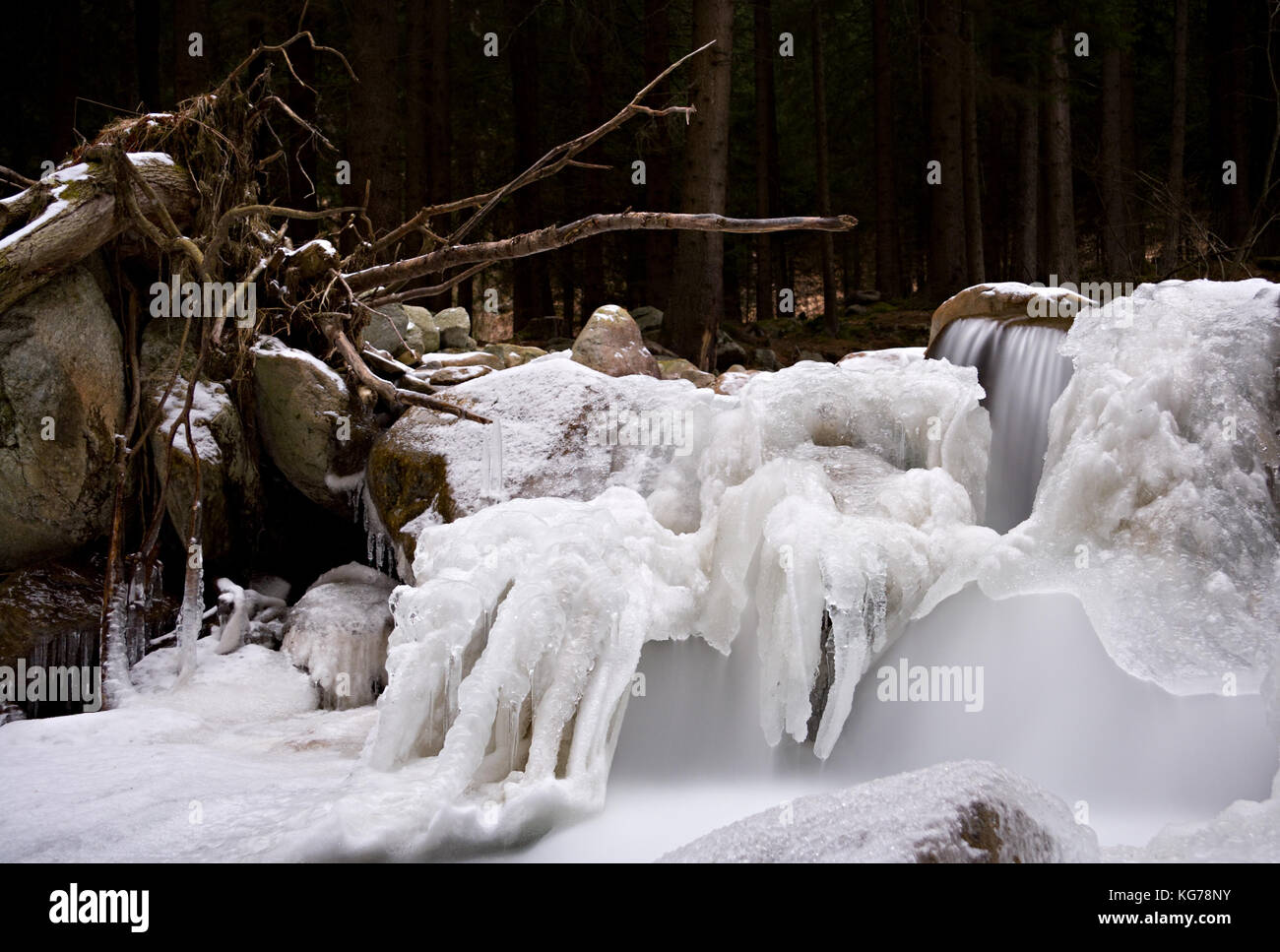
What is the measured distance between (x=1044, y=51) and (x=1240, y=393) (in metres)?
10.2

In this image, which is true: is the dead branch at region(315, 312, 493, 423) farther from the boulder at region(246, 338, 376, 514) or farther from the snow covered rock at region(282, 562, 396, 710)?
the snow covered rock at region(282, 562, 396, 710)

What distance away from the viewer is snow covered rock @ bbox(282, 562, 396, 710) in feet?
18.1

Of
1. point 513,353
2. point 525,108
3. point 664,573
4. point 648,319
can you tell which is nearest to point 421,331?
point 513,353

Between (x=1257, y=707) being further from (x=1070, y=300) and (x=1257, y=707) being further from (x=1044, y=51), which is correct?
(x=1044, y=51)

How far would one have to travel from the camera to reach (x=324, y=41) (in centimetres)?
1379

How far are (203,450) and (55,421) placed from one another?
77 centimetres

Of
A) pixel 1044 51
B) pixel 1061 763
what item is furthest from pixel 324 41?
pixel 1061 763

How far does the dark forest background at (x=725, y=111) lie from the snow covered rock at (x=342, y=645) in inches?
171

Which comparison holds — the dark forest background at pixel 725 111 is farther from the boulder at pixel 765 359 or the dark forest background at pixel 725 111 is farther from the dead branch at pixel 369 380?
the dead branch at pixel 369 380

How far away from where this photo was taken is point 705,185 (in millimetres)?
9250

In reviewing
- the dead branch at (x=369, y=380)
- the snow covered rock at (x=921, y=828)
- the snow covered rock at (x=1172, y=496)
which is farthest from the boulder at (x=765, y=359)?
the snow covered rock at (x=921, y=828)

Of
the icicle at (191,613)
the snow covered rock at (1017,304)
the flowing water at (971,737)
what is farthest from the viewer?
the snow covered rock at (1017,304)

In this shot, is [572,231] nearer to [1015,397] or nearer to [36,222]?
[1015,397]

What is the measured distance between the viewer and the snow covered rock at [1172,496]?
389cm
